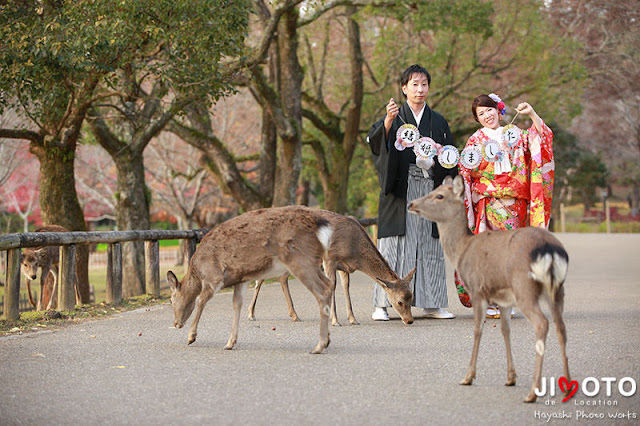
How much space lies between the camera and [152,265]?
1187cm

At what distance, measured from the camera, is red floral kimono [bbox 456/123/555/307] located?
8664 millimetres

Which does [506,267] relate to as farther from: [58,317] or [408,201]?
[58,317]

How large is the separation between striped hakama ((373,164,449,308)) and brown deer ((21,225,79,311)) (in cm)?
546

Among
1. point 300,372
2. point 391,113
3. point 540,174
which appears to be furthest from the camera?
point 540,174

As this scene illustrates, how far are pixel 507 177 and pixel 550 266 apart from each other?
372 cm

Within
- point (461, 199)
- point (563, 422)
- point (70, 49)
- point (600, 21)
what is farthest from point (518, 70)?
point (563, 422)

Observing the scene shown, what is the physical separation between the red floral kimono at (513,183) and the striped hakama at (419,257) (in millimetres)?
321

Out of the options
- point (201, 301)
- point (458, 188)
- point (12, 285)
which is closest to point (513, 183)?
point (458, 188)

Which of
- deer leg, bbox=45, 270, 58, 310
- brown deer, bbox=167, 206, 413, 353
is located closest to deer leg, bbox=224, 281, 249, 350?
brown deer, bbox=167, 206, 413, 353

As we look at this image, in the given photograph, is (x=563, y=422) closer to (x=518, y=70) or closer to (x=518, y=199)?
(x=518, y=199)

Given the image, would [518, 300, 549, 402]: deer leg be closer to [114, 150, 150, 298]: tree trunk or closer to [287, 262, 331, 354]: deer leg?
[287, 262, 331, 354]: deer leg

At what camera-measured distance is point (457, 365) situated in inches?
258

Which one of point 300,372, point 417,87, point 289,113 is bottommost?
point 300,372

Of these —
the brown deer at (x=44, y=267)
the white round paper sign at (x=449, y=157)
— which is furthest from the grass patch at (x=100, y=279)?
the white round paper sign at (x=449, y=157)
